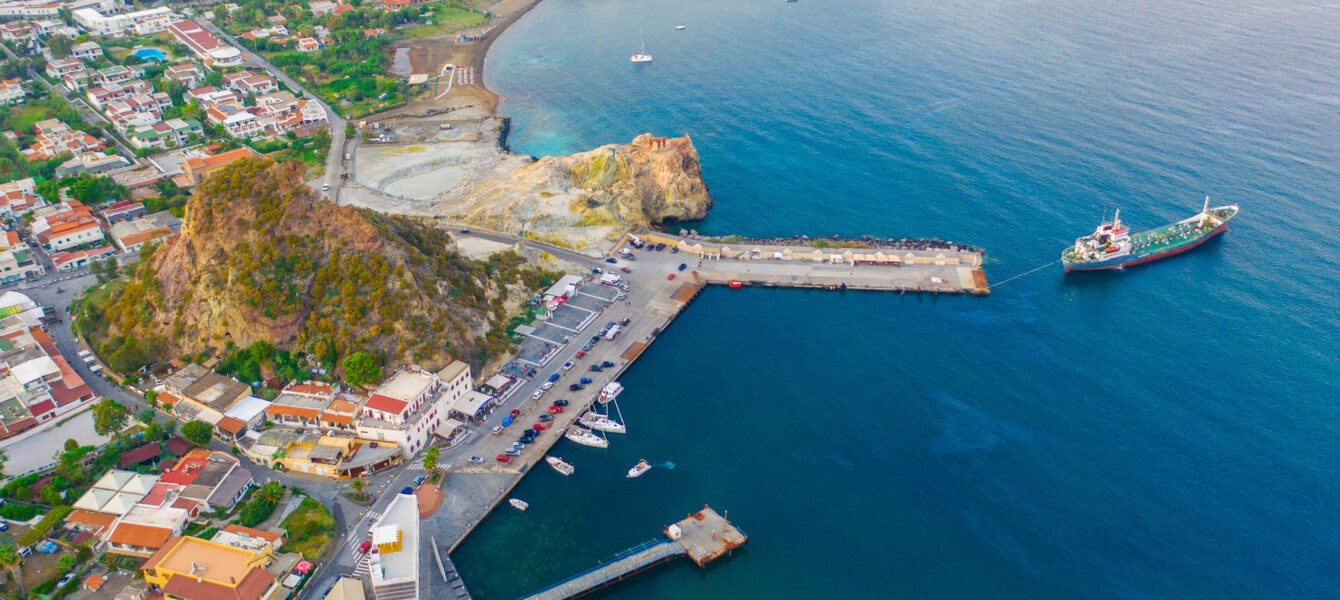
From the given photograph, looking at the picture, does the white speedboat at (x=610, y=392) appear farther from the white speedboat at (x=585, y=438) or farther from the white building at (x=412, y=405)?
the white building at (x=412, y=405)

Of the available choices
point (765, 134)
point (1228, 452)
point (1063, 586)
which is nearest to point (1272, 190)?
point (1228, 452)

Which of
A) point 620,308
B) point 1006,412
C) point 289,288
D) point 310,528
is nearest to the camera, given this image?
point 310,528

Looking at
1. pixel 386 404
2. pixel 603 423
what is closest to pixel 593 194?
pixel 603 423

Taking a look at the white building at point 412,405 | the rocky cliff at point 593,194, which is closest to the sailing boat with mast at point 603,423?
the white building at point 412,405

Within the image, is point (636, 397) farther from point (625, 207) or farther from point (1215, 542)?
point (1215, 542)

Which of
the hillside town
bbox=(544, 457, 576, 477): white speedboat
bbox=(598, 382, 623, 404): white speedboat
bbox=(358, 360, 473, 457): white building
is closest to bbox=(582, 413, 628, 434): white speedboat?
bbox=(598, 382, 623, 404): white speedboat

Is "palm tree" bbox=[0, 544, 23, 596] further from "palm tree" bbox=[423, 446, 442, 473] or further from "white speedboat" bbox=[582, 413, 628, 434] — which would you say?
"white speedboat" bbox=[582, 413, 628, 434]

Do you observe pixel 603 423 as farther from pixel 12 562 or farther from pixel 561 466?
pixel 12 562
